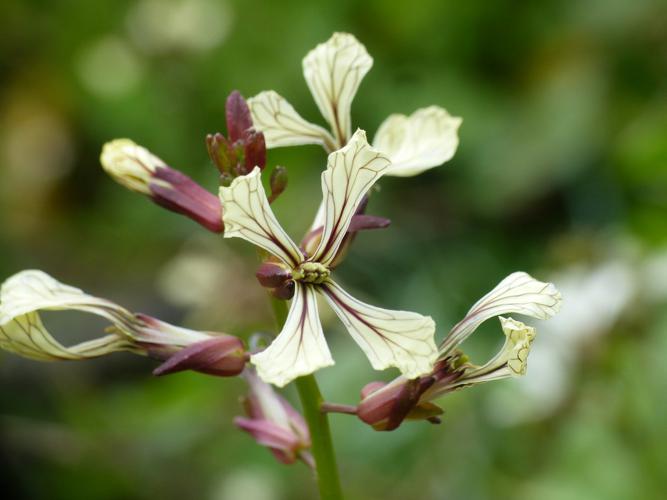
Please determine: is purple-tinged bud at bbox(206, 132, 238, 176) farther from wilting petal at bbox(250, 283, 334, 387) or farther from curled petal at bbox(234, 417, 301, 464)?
curled petal at bbox(234, 417, 301, 464)

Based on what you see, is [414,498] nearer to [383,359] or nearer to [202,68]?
[383,359]

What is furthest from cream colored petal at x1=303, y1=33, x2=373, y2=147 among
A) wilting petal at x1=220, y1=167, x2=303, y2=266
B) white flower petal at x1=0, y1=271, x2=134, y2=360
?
white flower petal at x1=0, y1=271, x2=134, y2=360

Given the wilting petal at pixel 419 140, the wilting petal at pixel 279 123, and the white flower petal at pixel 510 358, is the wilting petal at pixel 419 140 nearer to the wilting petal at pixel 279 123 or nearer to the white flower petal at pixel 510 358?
the wilting petal at pixel 279 123

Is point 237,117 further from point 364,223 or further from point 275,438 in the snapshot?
point 275,438

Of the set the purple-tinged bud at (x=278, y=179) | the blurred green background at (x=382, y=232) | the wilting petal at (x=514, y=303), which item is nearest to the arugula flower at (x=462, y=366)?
the wilting petal at (x=514, y=303)

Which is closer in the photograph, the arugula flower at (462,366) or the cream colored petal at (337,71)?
the arugula flower at (462,366)

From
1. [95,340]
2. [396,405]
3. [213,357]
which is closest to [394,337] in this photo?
[396,405]
